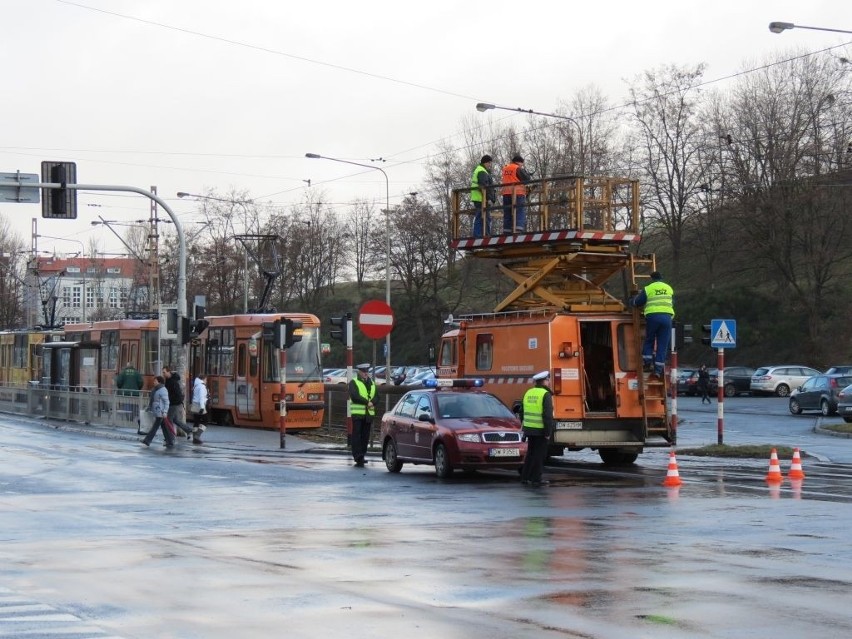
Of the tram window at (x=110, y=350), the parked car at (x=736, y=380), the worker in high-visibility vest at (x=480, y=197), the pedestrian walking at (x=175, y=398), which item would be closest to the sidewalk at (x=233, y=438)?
the pedestrian walking at (x=175, y=398)

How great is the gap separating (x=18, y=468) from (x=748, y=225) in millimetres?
50281

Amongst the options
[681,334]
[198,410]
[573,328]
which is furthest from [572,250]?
[198,410]

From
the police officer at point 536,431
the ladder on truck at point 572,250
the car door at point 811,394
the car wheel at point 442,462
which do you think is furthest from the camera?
the car door at point 811,394

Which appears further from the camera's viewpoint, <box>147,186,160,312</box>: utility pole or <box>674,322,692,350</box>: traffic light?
<box>147,186,160,312</box>: utility pole

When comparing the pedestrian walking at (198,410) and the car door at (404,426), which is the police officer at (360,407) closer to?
the car door at (404,426)

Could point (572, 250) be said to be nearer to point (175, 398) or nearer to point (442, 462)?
point (442, 462)

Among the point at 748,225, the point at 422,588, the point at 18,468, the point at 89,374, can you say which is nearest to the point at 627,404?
the point at 18,468

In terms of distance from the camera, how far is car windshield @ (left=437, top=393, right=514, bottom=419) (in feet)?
74.8

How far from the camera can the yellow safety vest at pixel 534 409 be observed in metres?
20.7

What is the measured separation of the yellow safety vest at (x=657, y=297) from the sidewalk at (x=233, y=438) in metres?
9.64

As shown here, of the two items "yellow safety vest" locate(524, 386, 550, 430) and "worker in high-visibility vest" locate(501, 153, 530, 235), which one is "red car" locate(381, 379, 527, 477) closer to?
"yellow safety vest" locate(524, 386, 550, 430)

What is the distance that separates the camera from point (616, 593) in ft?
33.6

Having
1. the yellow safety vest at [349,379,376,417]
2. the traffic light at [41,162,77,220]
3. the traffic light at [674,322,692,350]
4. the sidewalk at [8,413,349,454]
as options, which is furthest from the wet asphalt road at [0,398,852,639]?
the traffic light at [41,162,77,220]

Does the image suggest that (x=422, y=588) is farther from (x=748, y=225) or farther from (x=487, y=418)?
(x=748, y=225)
